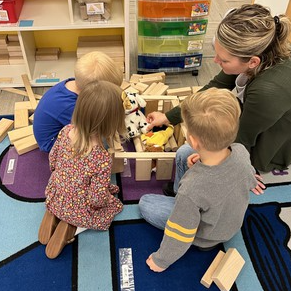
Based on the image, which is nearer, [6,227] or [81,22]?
[6,227]

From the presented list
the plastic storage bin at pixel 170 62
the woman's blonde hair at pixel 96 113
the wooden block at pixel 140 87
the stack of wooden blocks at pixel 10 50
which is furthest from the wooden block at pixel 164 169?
the stack of wooden blocks at pixel 10 50

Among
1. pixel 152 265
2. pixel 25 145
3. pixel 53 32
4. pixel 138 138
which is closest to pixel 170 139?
pixel 138 138

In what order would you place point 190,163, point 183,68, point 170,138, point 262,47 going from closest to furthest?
point 262,47
point 190,163
point 170,138
point 183,68

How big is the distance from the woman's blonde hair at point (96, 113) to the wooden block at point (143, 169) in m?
0.28

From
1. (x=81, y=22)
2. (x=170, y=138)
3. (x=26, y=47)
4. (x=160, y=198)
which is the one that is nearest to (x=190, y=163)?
(x=160, y=198)

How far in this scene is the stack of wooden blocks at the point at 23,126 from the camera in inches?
63.1

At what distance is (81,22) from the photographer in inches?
71.5

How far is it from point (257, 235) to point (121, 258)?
0.57m

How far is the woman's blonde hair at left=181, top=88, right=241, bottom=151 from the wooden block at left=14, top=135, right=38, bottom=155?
3.22ft

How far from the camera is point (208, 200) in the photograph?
952 millimetres

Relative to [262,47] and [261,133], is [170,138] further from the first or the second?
[262,47]

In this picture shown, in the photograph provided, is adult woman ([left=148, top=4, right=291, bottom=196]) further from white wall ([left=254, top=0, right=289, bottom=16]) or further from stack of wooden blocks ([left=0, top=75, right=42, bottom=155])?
white wall ([left=254, top=0, right=289, bottom=16])

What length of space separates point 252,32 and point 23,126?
1.23 m

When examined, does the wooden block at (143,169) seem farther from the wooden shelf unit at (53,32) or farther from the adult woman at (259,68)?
the wooden shelf unit at (53,32)
